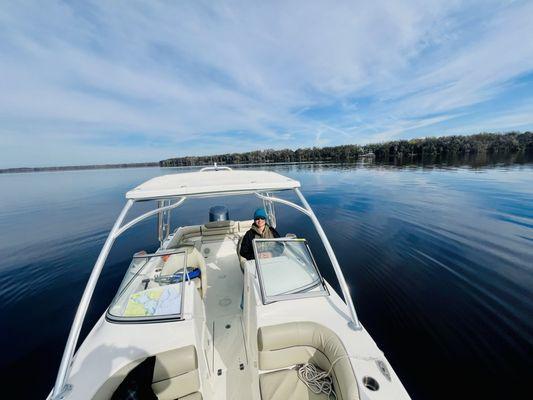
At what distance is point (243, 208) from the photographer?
49.6 ft

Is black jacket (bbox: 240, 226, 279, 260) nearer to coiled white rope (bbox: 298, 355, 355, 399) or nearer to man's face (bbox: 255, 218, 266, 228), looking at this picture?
man's face (bbox: 255, 218, 266, 228)

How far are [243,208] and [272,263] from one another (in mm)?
12196

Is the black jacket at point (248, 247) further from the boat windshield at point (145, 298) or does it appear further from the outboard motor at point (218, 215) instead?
the outboard motor at point (218, 215)

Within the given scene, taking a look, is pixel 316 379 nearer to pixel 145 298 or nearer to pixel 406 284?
pixel 145 298

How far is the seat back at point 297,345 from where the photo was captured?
7.53 ft

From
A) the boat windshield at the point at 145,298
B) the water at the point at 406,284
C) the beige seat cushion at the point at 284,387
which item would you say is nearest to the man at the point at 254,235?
the boat windshield at the point at 145,298

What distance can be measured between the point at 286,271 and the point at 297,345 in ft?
3.04

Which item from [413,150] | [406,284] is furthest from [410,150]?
[406,284]

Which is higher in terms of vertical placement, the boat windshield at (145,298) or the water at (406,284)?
the boat windshield at (145,298)

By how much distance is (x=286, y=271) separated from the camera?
3016 millimetres

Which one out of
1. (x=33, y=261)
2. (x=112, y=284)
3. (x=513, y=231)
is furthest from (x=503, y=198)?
(x=33, y=261)

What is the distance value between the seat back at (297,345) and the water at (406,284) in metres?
2.05

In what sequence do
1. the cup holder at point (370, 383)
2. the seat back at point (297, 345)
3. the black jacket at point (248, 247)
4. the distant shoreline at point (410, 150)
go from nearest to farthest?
the cup holder at point (370, 383) < the seat back at point (297, 345) < the black jacket at point (248, 247) < the distant shoreline at point (410, 150)

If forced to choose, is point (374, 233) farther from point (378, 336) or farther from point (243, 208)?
point (243, 208)
